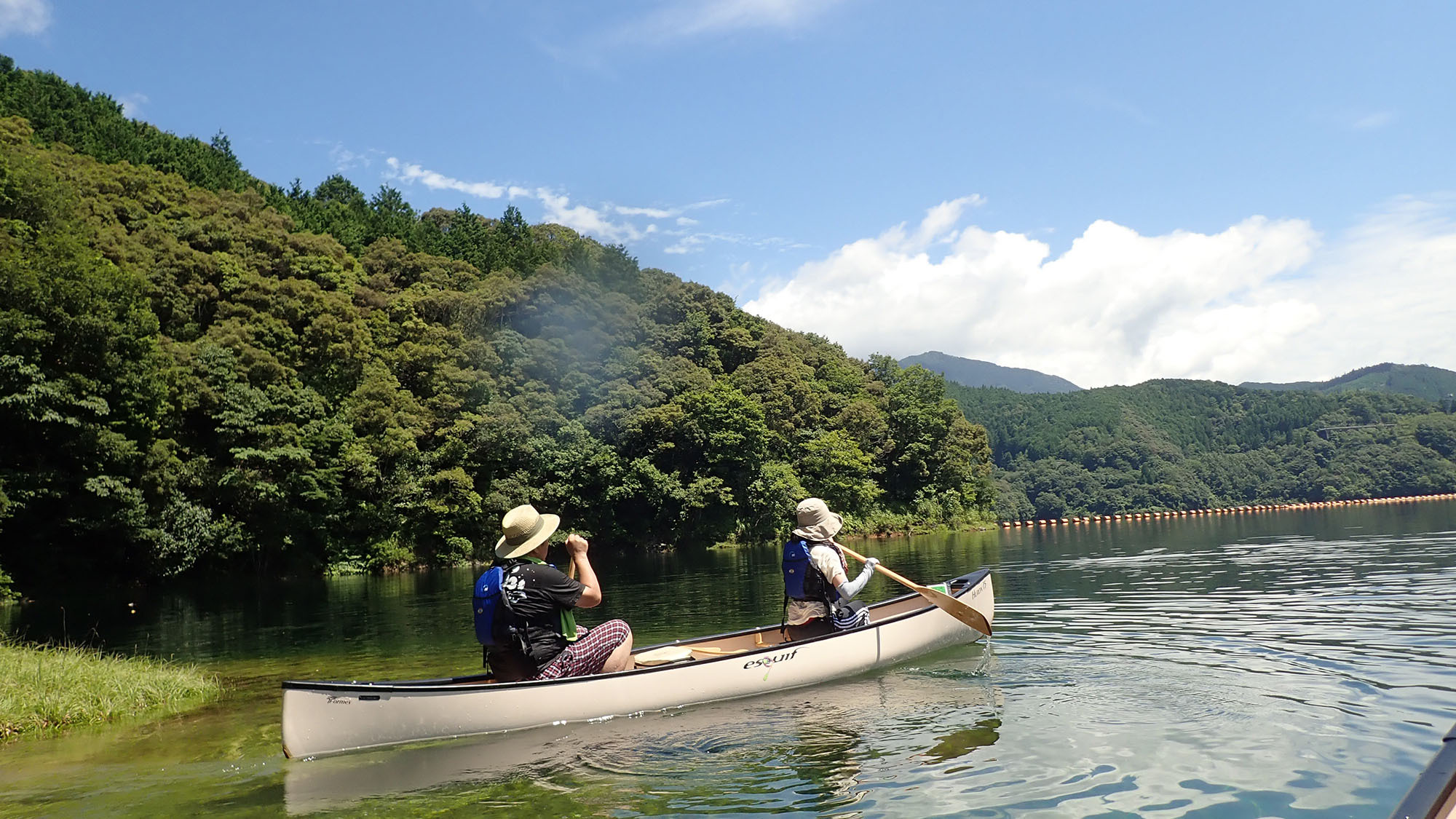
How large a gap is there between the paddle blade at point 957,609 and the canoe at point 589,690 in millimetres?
143

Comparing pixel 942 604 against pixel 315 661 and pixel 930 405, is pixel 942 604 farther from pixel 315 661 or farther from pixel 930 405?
pixel 930 405

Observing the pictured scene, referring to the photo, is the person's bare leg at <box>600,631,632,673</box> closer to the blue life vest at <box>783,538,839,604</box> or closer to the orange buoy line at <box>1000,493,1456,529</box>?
the blue life vest at <box>783,538,839,604</box>

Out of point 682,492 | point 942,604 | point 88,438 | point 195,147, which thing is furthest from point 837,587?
point 195,147

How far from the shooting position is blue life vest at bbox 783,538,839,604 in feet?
34.6

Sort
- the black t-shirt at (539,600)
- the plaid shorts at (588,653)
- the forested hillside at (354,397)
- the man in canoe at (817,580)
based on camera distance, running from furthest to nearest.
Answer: the forested hillside at (354,397) < the man in canoe at (817,580) < the plaid shorts at (588,653) < the black t-shirt at (539,600)

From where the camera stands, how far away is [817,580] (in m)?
10.7

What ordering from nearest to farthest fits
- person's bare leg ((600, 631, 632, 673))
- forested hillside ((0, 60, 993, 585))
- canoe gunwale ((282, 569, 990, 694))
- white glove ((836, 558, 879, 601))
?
1. canoe gunwale ((282, 569, 990, 694))
2. person's bare leg ((600, 631, 632, 673))
3. white glove ((836, 558, 879, 601))
4. forested hillside ((0, 60, 993, 585))

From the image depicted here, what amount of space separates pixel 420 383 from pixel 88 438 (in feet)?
67.3

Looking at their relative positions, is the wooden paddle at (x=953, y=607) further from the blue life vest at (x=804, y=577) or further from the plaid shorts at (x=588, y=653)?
the plaid shorts at (x=588, y=653)

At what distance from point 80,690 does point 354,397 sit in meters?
34.5

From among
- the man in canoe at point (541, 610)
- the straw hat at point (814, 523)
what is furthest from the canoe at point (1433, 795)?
the straw hat at point (814, 523)

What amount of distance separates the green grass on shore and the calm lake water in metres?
0.51

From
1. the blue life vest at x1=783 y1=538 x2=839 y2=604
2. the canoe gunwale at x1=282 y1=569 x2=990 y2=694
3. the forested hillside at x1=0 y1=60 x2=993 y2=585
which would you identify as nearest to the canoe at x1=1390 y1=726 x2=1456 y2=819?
the canoe gunwale at x1=282 y1=569 x2=990 y2=694

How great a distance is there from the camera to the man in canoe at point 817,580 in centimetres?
1035
